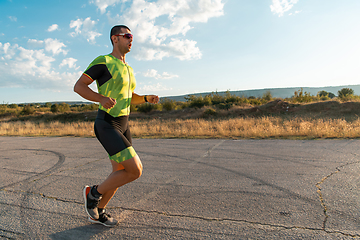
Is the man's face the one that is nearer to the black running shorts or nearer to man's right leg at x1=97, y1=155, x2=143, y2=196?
the black running shorts

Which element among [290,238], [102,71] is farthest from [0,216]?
[290,238]

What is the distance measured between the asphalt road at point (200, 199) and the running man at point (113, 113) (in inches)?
17.2

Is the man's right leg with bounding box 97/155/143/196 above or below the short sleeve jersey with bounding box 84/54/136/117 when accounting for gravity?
below

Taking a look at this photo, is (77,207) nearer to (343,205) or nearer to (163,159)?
(163,159)

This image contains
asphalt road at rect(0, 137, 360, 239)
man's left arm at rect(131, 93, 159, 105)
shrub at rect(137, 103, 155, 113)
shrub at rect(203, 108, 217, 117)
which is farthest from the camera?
shrub at rect(137, 103, 155, 113)

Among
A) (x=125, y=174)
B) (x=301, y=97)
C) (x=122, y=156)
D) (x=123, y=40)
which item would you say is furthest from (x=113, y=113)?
(x=301, y=97)

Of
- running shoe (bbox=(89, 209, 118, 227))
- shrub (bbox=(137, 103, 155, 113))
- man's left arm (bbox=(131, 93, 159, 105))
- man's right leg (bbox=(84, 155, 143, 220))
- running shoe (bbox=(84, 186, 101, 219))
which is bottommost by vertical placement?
running shoe (bbox=(89, 209, 118, 227))

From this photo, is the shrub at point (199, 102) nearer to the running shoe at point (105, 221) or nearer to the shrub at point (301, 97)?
the shrub at point (301, 97)

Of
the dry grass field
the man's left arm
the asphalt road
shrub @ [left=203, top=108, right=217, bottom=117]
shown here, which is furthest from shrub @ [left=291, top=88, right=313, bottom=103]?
the man's left arm

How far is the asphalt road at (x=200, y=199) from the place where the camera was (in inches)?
104

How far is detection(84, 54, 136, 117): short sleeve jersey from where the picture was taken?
99.0 inches

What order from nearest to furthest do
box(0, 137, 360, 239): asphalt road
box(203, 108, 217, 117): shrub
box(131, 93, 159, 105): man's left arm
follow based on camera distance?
box(0, 137, 360, 239): asphalt road
box(131, 93, 159, 105): man's left arm
box(203, 108, 217, 117): shrub

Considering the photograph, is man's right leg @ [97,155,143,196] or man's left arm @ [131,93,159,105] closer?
man's right leg @ [97,155,143,196]

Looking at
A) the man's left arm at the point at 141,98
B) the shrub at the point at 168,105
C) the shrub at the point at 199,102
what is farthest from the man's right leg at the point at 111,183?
the shrub at the point at 168,105
